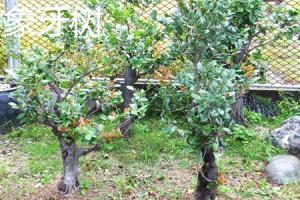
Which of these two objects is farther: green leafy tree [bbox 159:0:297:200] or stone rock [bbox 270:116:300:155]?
stone rock [bbox 270:116:300:155]

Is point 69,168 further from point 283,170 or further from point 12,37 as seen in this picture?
point 283,170

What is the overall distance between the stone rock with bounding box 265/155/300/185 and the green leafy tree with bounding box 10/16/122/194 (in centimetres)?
124

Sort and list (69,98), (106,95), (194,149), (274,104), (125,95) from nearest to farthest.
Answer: (194,149)
(69,98)
(106,95)
(125,95)
(274,104)

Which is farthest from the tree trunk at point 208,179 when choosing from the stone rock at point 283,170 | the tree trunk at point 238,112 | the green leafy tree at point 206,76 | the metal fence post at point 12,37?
the metal fence post at point 12,37

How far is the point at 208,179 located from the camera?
9.32 feet

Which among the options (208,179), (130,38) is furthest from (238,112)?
(130,38)

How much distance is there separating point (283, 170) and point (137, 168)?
104 cm

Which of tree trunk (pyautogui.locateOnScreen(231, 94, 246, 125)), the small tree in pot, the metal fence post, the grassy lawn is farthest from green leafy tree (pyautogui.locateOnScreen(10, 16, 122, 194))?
tree trunk (pyautogui.locateOnScreen(231, 94, 246, 125))

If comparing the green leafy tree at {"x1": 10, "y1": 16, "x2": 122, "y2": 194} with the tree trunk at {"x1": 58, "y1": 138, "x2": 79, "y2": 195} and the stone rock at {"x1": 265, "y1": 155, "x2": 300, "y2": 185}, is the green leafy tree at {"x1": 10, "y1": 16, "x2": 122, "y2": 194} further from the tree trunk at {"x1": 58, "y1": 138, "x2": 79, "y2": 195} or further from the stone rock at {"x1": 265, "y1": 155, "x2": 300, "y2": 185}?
the stone rock at {"x1": 265, "y1": 155, "x2": 300, "y2": 185}

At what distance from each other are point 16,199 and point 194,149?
1289 mm

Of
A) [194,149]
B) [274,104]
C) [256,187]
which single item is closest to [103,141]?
[194,149]

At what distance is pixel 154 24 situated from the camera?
329 cm

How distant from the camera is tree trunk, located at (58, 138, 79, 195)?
299 centimetres

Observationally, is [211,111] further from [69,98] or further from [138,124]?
[138,124]
